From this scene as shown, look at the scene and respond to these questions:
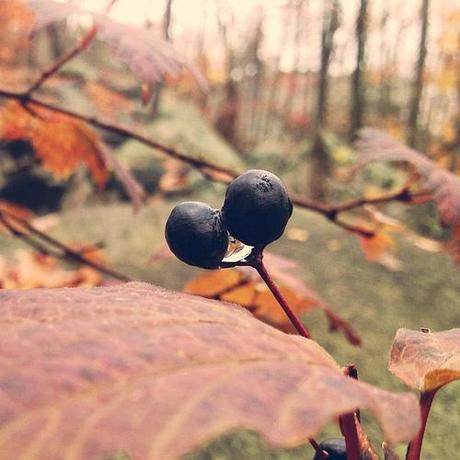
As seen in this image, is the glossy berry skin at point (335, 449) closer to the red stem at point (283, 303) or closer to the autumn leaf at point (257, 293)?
the red stem at point (283, 303)

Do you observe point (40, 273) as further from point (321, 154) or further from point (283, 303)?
point (321, 154)

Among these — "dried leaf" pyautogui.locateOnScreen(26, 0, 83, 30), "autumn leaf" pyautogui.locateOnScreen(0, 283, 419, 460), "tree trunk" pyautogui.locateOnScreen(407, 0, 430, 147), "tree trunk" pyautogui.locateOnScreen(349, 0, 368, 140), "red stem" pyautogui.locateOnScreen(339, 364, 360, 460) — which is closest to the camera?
"autumn leaf" pyautogui.locateOnScreen(0, 283, 419, 460)

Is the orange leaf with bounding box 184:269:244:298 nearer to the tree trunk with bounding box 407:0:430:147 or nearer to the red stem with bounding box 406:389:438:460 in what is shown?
the red stem with bounding box 406:389:438:460

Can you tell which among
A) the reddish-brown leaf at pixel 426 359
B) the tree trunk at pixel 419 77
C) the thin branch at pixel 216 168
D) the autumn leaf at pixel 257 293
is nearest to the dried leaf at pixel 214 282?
the autumn leaf at pixel 257 293

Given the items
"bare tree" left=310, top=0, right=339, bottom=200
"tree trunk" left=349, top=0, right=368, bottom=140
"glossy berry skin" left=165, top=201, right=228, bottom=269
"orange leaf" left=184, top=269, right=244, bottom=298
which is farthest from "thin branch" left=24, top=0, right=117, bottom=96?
"tree trunk" left=349, top=0, right=368, bottom=140

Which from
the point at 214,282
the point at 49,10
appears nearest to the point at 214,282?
the point at 214,282

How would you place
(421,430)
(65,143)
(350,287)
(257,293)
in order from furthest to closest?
(350,287) < (65,143) < (257,293) < (421,430)

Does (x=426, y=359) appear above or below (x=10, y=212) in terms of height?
above
